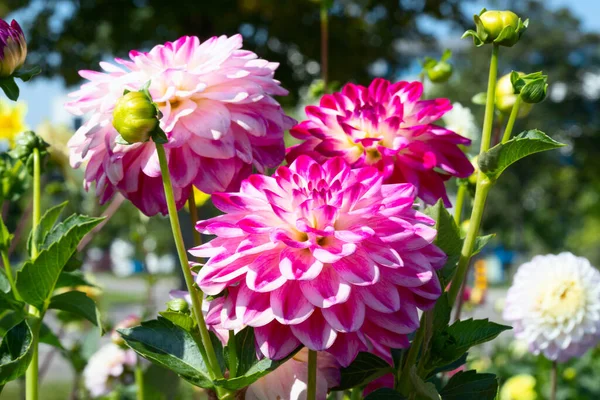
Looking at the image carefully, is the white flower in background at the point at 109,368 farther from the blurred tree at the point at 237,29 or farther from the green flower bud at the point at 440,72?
the blurred tree at the point at 237,29

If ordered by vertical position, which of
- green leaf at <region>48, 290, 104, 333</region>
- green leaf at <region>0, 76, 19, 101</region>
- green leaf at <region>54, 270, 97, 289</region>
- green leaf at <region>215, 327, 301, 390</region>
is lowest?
green leaf at <region>54, 270, 97, 289</region>

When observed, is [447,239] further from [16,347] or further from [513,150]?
[16,347]

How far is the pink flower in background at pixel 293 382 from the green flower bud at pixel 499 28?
205mm

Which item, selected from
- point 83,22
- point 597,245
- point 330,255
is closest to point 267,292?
point 330,255

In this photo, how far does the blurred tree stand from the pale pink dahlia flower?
5153 mm

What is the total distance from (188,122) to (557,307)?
0.66 m

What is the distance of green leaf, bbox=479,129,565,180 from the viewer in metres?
0.39

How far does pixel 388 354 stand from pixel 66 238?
0.69ft

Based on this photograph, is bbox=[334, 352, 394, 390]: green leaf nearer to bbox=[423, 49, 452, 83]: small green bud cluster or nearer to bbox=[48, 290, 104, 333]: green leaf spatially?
bbox=[48, 290, 104, 333]: green leaf

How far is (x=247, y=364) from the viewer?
1.32ft

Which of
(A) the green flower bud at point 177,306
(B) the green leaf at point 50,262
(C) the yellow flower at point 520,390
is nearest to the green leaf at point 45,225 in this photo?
(B) the green leaf at point 50,262

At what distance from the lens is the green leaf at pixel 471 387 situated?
43 cm

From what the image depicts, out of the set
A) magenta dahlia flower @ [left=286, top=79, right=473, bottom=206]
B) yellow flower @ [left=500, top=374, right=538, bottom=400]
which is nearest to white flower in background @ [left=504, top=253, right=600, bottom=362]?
yellow flower @ [left=500, top=374, right=538, bottom=400]

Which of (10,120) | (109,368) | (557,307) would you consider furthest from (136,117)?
Answer: (10,120)
